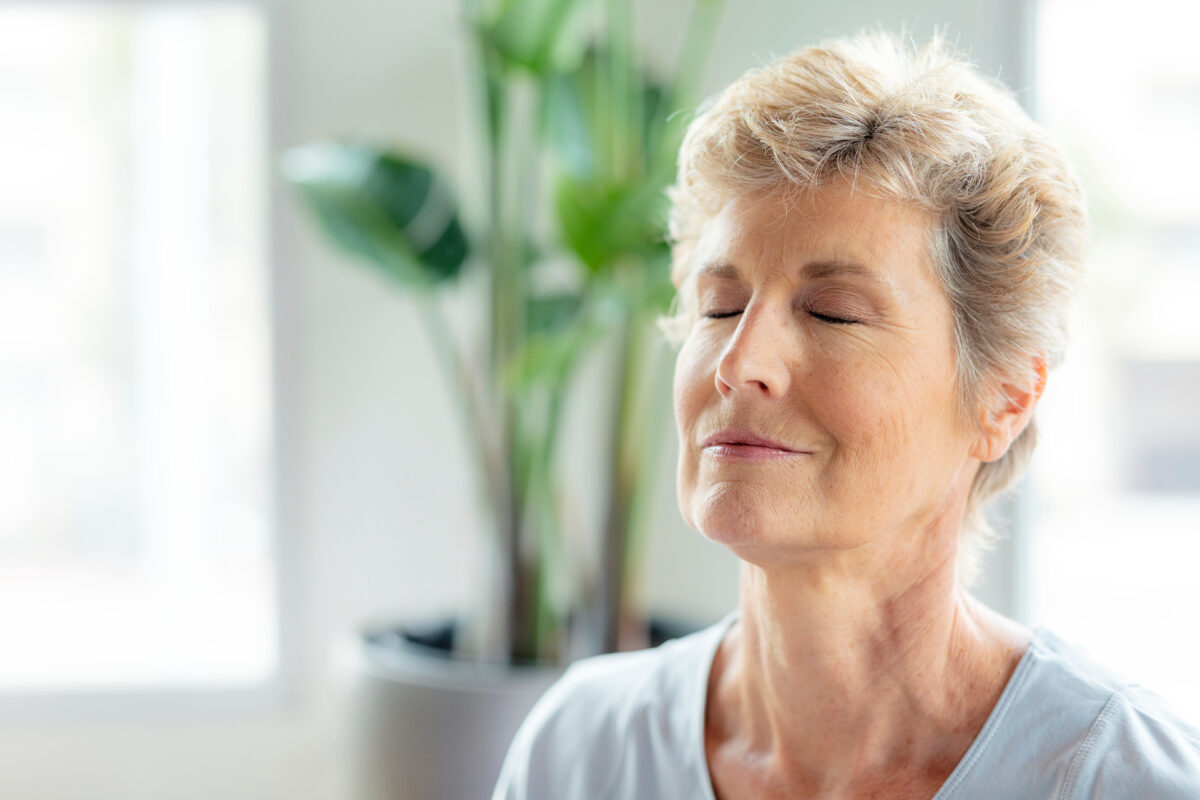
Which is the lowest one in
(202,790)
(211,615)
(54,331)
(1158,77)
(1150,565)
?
(202,790)

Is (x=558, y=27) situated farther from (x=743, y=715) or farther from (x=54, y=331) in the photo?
(x=54, y=331)

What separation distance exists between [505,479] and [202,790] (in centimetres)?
145

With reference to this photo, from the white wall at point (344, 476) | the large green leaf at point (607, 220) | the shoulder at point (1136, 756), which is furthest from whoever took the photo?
the white wall at point (344, 476)

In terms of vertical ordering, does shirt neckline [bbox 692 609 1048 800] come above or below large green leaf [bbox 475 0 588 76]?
below

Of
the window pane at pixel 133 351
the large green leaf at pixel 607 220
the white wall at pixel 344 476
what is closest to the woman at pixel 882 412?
the large green leaf at pixel 607 220

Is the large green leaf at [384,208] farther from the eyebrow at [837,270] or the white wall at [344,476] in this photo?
the eyebrow at [837,270]

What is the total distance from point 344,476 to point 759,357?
7.00 feet

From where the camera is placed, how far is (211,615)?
10.4 feet

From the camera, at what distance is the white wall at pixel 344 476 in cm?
288

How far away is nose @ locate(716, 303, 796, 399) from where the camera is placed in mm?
986

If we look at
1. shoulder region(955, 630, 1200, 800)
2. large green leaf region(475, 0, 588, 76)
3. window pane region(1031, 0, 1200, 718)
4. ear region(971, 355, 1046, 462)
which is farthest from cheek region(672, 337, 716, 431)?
window pane region(1031, 0, 1200, 718)

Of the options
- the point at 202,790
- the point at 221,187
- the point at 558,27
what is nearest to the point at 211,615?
the point at 202,790

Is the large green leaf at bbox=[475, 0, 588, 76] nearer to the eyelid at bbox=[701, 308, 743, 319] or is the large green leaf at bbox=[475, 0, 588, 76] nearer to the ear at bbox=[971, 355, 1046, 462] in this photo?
the eyelid at bbox=[701, 308, 743, 319]

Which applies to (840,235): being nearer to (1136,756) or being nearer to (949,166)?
(949,166)
